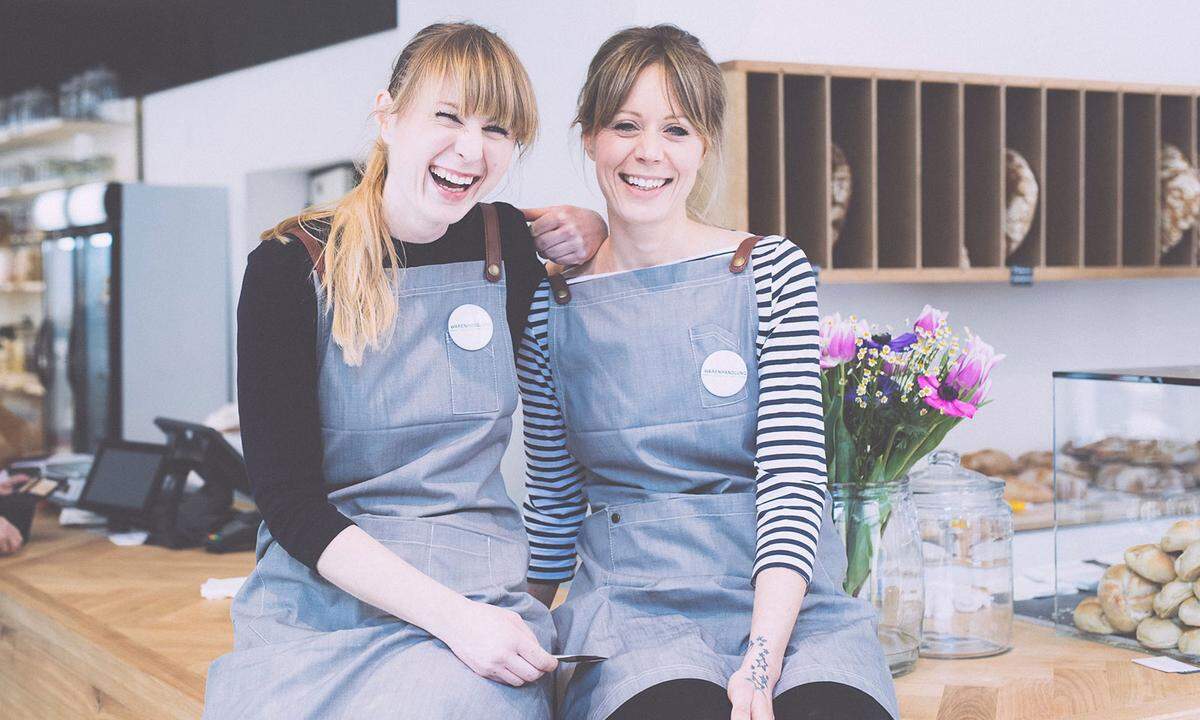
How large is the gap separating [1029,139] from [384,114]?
88.8 inches

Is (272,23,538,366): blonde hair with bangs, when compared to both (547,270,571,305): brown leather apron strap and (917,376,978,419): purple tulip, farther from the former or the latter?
(917,376,978,419): purple tulip

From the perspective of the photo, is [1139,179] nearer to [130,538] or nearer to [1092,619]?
[1092,619]

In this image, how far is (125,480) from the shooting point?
8.82 feet

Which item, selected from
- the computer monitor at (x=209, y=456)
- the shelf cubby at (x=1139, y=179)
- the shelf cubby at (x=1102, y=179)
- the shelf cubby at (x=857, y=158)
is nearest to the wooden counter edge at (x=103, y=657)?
the computer monitor at (x=209, y=456)

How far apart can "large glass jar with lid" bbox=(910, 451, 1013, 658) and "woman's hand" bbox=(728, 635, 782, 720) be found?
0.52m

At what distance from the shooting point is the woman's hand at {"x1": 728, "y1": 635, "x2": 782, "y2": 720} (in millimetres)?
1240

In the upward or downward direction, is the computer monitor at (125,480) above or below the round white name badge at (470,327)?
below

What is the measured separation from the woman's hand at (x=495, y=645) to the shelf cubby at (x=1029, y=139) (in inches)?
90.2

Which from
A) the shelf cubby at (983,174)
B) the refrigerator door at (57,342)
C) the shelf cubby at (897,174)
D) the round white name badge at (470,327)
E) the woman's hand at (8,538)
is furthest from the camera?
the refrigerator door at (57,342)

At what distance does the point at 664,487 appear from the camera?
1.48m

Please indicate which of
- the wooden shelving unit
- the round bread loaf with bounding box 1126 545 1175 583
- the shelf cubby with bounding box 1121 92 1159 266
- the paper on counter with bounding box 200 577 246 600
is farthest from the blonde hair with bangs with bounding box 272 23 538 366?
the shelf cubby with bounding box 1121 92 1159 266

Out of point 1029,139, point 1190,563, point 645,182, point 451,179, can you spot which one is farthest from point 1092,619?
point 1029,139

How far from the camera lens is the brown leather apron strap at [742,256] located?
1.51 metres

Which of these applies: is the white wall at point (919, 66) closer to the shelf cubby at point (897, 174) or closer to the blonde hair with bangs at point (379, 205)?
the shelf cubby at point (897, 174)
